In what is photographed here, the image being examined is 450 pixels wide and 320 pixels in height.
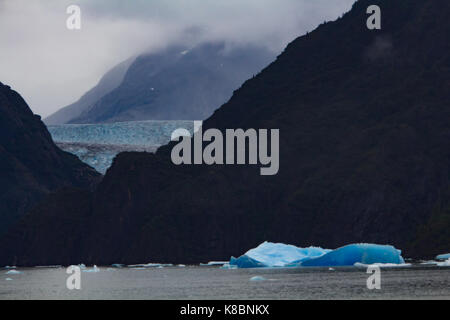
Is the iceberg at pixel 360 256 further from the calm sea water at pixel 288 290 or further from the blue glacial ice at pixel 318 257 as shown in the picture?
the calm sea water at pixel 288 290

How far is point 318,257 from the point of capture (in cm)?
14275

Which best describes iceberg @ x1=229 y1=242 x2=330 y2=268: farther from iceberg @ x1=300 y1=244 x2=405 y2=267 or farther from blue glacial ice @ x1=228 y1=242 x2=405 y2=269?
iceberg @ x1=300 y1=244 x2=405 y2=267

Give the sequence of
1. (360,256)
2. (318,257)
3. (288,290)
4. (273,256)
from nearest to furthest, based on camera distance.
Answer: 1. (288,290)
2. (360,256)
3. (318,257)
4. (273,256)

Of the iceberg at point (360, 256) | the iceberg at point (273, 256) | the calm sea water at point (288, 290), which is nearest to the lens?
the calm sea water at point (288, 290)

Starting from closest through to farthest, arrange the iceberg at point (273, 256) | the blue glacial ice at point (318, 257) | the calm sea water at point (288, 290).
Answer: the calm sea water at point (288, 290), the blue glacial ice at point (318, 257), the iceberg at point (273, 256)

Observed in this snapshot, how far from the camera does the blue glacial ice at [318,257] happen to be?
13050 cm

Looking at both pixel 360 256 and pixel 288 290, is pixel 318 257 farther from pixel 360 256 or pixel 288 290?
pixel 288 290

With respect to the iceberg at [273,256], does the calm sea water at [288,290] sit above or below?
below

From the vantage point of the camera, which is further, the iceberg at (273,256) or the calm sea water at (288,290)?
the iceberg at (273,256)

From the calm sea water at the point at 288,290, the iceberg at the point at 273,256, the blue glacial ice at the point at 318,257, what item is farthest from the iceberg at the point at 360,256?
the calm sea water at the point at 288,290

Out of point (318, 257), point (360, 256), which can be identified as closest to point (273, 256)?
point (318, 257)
